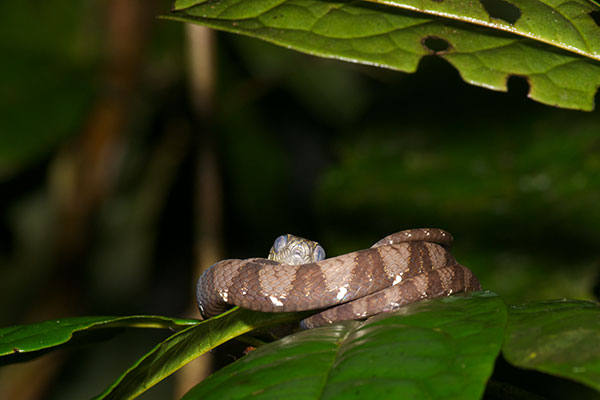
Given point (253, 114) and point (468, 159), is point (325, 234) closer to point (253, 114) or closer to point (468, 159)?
point (468, 159)

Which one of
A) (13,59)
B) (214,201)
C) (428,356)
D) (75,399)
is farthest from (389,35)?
(75,399)

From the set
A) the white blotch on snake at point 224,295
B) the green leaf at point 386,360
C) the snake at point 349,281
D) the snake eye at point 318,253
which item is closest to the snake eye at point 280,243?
the snake eye at point 318,253

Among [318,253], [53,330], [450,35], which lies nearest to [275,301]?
[53,330]

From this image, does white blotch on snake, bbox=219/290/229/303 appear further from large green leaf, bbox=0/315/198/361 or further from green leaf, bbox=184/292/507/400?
green leaf, bbox=184/292/507/400

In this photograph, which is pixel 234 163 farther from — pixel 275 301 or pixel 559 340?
pixel 559 340

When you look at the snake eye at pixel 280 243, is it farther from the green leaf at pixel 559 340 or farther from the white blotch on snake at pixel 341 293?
the green leaf at pixel 559 340

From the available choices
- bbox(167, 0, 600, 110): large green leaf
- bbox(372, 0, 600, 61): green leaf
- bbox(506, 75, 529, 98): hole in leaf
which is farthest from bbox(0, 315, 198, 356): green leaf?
bbox(506, 75, 529, 98): hole in leaf
